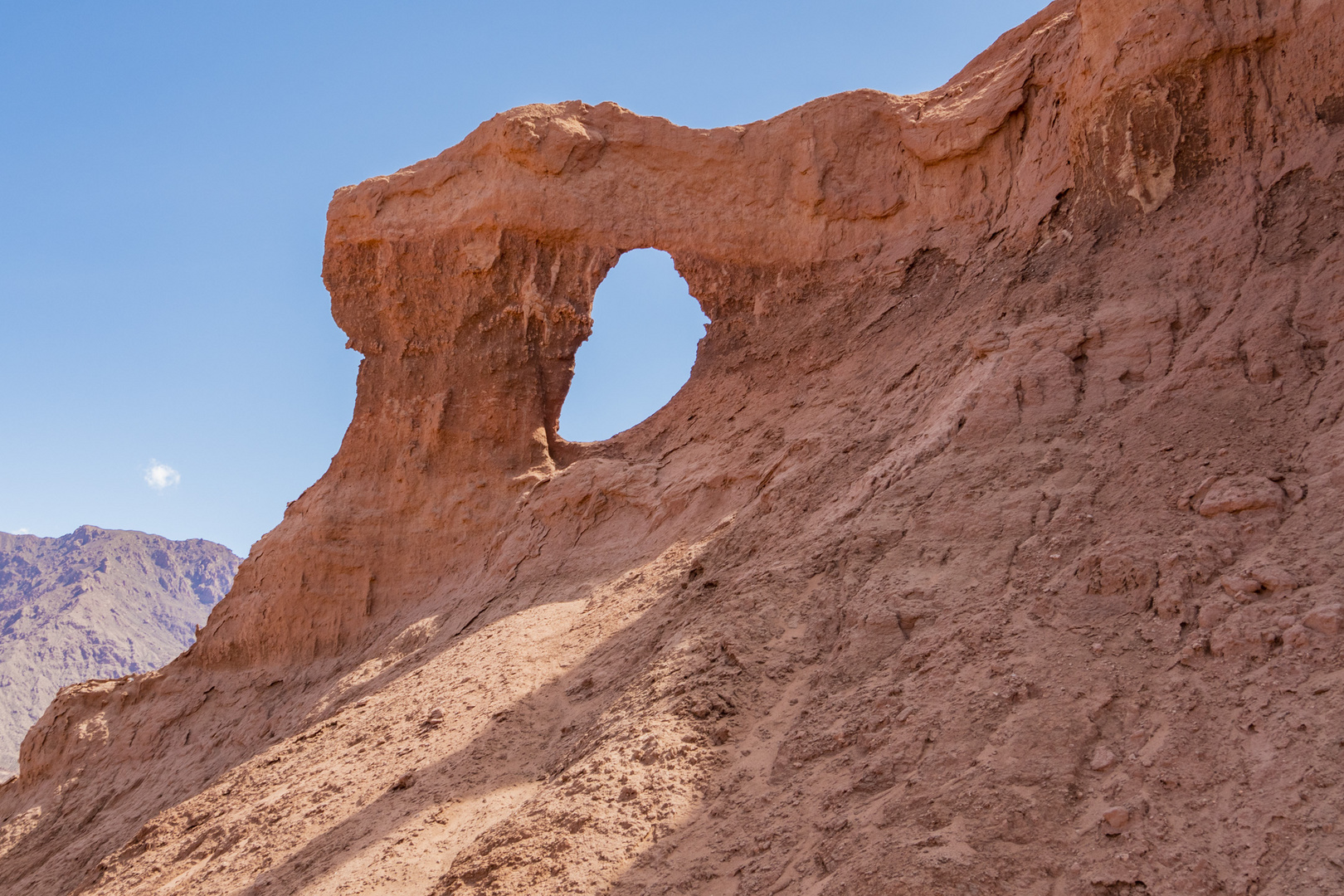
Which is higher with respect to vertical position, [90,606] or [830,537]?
[90,606]

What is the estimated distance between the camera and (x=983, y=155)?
10.1m

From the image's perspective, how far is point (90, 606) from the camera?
2931 inches

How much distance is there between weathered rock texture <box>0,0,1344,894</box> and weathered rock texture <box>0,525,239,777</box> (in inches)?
2065

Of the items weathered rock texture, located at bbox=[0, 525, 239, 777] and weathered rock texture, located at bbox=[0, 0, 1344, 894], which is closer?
weathered rock texture, located at bbox=[0, 0, 1344, 894]

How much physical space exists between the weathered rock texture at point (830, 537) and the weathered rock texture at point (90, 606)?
172ft

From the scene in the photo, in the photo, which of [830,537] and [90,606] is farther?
[90,606]

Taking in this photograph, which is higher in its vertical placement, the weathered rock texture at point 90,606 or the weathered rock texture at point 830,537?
the weathered rock texture at point 90,606

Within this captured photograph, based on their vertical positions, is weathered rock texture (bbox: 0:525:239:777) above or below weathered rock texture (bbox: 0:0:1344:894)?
above

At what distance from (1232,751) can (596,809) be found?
3163mm

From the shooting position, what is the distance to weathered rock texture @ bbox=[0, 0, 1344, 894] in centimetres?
461

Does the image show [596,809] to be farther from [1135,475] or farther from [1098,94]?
[1098,94]

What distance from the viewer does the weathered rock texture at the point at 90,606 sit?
6619 cm

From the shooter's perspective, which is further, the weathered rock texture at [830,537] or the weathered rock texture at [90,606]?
the weathered rock texture at [90,606]

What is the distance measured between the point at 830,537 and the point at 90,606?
81288 millimetres
